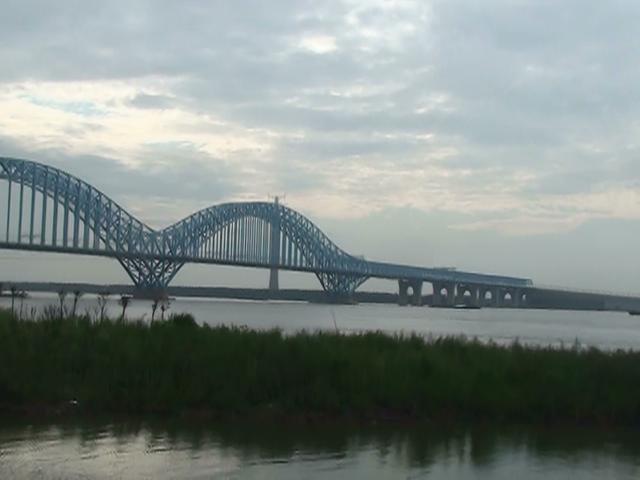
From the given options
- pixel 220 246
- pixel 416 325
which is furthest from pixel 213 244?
pixel 416 325

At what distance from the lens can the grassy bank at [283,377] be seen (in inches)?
563

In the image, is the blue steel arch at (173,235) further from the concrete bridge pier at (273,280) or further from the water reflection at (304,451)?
the water reflection at (304,451)

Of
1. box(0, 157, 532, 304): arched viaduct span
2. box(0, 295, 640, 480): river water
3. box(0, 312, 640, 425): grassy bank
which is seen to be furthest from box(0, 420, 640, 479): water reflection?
box(0, 157, 532, 304): arched viaduct span

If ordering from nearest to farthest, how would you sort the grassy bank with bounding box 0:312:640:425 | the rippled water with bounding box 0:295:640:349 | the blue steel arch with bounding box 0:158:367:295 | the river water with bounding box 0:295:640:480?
the river water with bounding box 0:295:640:480, the grassy bank with bounding box 0:312:640:425, the rippled water with bounding box 0:295:640:349, the blue steel arch with bounding box 0:158:367:295

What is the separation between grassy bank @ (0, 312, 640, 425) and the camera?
1430 centimetres

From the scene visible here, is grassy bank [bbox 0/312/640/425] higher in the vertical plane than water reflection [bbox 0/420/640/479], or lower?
higher

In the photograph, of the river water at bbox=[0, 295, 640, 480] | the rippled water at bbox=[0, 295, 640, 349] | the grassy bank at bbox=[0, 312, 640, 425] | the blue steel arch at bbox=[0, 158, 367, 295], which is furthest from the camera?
the blue steel arch at bbox=[0, 158, 367, 295]

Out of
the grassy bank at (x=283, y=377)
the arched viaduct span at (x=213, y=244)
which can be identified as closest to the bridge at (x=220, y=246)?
the arched viaduct span at (x=213, y=244)

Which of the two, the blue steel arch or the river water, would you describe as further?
the blue steel arch

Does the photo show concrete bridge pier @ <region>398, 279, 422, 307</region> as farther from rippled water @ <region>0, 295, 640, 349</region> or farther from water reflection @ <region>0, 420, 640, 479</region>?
water reflection @ <region>0, 420, 640, 479</region>

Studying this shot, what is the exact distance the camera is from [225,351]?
15102mm

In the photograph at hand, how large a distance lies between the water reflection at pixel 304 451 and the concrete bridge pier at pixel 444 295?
4120 inches

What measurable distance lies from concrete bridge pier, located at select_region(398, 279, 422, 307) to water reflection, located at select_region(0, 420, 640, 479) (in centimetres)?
10347

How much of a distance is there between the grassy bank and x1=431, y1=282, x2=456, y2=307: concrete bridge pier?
103m
